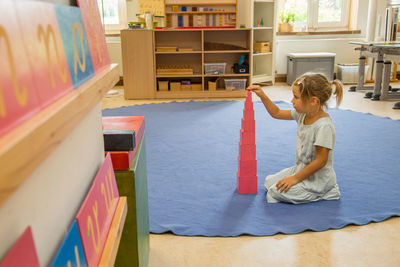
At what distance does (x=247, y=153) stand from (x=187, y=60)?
3.61 m

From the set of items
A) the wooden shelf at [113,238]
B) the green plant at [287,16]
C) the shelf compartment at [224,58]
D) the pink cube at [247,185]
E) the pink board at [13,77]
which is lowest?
the pink cube at [247,185]

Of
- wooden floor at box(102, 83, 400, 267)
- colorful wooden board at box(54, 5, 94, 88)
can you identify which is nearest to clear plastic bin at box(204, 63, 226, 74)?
wooden floor at box(102, 83, 400, 267)

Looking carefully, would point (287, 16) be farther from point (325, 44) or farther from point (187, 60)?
point (187, 60)

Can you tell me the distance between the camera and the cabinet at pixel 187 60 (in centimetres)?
514

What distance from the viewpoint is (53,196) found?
598 mm

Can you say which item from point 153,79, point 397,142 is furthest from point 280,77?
point 397,142

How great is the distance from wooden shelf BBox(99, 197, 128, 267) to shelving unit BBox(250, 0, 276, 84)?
16.9 feet

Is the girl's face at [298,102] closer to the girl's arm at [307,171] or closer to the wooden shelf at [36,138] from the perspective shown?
the girl's arm at [307,171]

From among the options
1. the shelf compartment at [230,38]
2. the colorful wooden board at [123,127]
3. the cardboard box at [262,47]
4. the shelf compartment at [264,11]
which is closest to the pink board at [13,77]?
the colorful wooden board at [123,127]

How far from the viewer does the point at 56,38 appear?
587 millimetres

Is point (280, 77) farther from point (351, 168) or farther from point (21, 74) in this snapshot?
point (21, 74)

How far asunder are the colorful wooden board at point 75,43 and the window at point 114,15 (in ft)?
18.8

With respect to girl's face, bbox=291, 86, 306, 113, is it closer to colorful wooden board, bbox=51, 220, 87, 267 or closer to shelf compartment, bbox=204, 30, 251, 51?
colorful wooden board, bbox=51, 220, 87, 267

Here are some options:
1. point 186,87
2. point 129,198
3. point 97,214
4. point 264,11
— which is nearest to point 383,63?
point 264,11
